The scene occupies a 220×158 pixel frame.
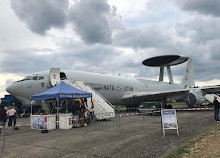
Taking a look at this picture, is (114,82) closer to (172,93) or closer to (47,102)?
(172,93)

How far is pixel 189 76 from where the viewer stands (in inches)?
1615

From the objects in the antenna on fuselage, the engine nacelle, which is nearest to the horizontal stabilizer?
the antenna on fuselage

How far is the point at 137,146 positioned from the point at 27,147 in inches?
165

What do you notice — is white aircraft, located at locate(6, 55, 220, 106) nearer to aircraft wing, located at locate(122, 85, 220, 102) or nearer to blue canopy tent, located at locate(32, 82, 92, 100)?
aircraft wing, located at locate(122, 85, 220, 102)

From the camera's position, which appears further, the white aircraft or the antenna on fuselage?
the antenna on fuselage

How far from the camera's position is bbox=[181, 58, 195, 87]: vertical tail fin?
40531 millimetres

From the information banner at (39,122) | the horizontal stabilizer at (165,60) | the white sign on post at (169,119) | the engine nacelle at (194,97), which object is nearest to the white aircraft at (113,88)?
the engine nacelle at (194,97)

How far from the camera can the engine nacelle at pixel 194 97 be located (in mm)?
19703

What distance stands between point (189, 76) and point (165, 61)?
35.4ft

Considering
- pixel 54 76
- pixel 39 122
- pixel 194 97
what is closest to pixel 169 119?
pixel 39 122

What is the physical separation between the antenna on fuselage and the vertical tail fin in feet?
19.0

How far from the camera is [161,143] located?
6625mm

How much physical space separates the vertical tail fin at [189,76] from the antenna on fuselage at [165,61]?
5795 mm

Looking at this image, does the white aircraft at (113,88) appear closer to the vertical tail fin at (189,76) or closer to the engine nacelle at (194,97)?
the engine nacelle at (194,97)
